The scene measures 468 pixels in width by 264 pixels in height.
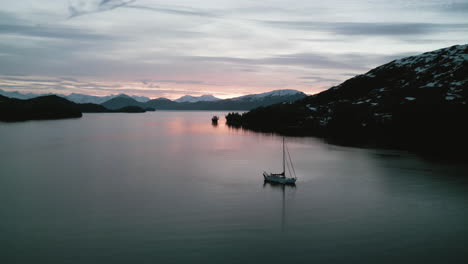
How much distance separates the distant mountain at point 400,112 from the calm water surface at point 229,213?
37230 mm

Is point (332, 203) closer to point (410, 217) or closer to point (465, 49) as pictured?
point (410, 217)

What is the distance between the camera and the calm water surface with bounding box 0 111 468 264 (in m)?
21.9

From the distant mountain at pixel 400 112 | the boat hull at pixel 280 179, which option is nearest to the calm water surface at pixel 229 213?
the boat hull at pixel 280 179

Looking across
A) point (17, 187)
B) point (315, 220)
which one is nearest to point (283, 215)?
point (315, 220)

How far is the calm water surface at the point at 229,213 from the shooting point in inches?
863

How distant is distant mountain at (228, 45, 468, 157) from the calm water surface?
122ft

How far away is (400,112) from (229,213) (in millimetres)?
104387

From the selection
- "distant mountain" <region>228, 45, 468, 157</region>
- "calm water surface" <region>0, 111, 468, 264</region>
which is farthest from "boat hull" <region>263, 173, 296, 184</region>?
"distant mountain" <region>228, 45, 468, 157</region>

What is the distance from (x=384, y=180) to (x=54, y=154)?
58.2 meters

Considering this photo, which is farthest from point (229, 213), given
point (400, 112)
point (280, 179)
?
point (400, 112)

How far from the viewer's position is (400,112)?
11512cm

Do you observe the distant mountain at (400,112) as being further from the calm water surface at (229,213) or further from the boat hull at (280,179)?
the boat hull at (280,179)

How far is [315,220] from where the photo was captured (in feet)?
93.3

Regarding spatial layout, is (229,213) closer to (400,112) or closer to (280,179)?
(280,179)
